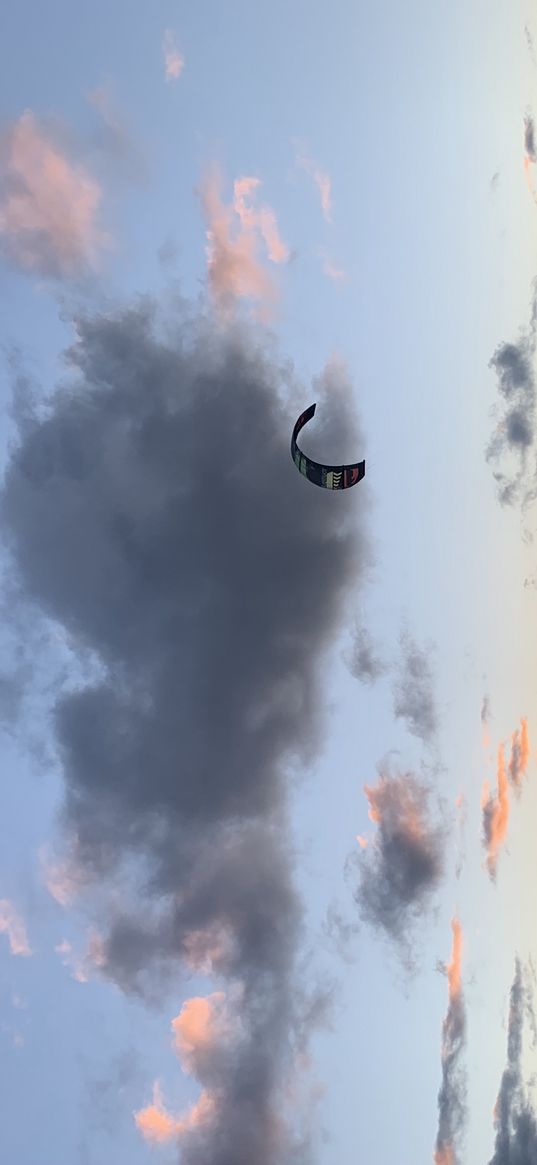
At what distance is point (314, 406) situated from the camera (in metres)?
122

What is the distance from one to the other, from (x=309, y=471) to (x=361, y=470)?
916 cm

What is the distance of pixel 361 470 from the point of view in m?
124

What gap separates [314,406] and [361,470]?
1322cm

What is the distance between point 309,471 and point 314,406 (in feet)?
37.2

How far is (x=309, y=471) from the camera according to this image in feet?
417
